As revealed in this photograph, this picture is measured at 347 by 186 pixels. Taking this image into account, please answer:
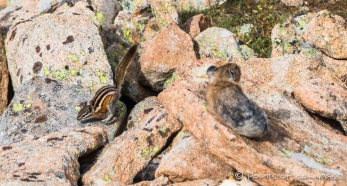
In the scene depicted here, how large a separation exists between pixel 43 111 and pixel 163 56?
2058 mm

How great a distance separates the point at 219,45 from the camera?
9.43 metres

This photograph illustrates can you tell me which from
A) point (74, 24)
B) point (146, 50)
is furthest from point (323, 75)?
point (74, 24)

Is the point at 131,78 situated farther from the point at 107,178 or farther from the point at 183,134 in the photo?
the point at 107,178

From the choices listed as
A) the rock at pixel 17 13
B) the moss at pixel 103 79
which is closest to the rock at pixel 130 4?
the rock at pixel 17 13

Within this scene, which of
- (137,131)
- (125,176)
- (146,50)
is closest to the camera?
(125,176)

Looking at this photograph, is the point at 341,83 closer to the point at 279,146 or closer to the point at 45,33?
the point at 279,146

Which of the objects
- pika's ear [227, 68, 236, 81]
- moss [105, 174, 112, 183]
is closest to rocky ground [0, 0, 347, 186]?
moss [105, 174, 112, 183]

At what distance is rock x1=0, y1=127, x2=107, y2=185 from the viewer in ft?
21.9

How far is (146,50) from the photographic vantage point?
30.5 feet

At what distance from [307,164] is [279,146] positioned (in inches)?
15.6

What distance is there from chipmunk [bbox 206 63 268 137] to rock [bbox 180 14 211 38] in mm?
3175

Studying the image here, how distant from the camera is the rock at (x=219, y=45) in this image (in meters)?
9.32

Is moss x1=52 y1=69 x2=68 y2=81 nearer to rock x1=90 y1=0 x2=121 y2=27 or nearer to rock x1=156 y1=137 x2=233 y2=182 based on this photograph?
rock x1=90 y1=0 x2=121 y2=27

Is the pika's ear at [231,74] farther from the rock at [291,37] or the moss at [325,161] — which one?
the rock at [291,37]
